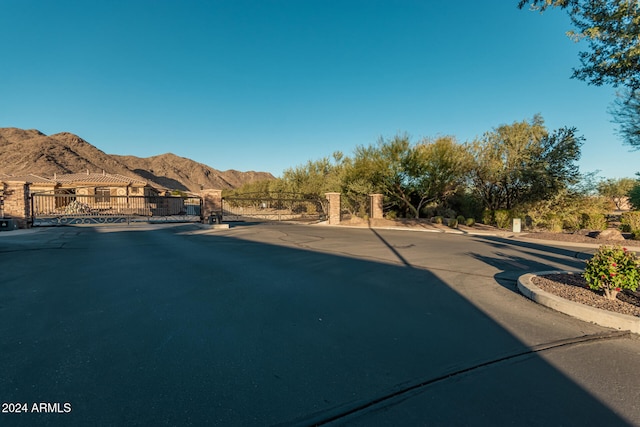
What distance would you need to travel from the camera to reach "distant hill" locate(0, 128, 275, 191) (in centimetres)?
6419

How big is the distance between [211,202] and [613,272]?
66.9 ft

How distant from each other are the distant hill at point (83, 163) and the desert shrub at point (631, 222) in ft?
184

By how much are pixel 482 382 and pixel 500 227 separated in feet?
63.7

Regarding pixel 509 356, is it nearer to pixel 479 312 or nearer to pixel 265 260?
pixel 479 312

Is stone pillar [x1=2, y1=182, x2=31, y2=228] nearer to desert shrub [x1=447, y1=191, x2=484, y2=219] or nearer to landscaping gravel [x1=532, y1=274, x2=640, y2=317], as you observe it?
landscaping gravel [x1=532, y1=274, x2=640, y2=317]

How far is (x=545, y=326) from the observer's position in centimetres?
418

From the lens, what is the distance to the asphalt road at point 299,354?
240 centimetres

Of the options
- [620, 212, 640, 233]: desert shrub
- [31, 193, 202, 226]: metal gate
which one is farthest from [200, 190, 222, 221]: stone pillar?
[620, 212, 640, 233]: desert shrub

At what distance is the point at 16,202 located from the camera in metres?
16.3

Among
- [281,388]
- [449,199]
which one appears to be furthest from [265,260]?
[449,199]

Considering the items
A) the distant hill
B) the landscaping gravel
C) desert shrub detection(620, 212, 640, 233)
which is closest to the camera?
the landscaping gravel

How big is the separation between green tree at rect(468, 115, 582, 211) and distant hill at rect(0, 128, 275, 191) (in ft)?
162

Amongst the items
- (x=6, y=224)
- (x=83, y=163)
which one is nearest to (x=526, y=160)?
(x=6, y=224)

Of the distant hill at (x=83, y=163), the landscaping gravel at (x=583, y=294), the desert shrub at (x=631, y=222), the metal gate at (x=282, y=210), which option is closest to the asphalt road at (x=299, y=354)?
the landscaping gravel at (x=583, y=294)
